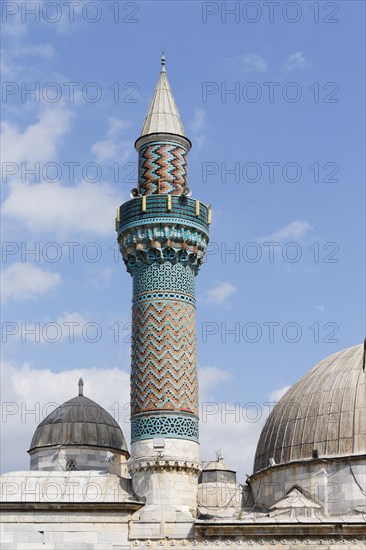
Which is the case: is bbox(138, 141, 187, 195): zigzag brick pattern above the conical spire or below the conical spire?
below

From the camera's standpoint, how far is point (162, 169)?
74.8ft

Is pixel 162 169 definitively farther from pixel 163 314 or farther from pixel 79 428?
pixel 79 428

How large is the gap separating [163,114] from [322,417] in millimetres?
8321

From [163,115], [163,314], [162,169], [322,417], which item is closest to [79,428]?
[163,314]

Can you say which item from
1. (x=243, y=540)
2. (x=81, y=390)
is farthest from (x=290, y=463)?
(x=81, y=390)

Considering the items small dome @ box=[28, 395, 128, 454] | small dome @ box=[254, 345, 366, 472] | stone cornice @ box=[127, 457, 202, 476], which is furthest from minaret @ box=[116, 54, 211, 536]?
small dome @ box=[28, 395, 128, 454]

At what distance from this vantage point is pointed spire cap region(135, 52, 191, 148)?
23.0 m

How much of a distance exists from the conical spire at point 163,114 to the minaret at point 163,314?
1.1 inches

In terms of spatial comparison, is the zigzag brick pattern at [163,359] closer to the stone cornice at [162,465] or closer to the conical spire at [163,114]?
the stone cornice at [162,465]

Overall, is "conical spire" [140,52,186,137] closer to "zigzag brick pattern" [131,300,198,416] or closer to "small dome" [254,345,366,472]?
"zigzag brick pattern" [131,300,198,416]

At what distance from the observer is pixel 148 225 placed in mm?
22438

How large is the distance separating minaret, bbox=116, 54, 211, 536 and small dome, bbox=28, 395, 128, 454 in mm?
6316

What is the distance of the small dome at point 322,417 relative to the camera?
23.3 metres

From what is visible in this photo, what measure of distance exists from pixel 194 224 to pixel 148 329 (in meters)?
2.83
